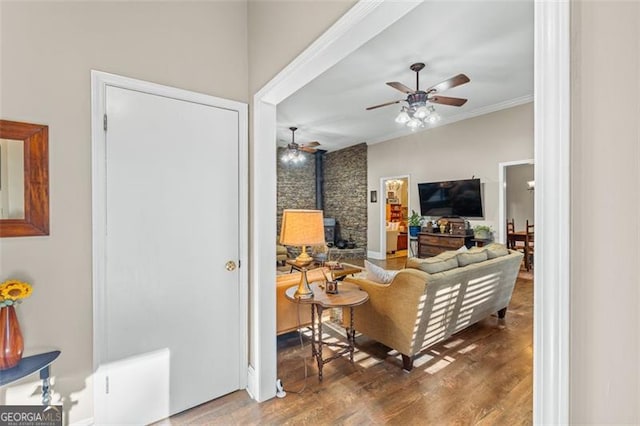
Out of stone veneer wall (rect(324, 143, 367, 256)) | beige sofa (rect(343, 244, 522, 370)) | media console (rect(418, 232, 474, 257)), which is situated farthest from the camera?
stone veneer wall (rect(324, 143, 367, 256))

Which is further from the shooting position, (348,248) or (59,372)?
(348,248)

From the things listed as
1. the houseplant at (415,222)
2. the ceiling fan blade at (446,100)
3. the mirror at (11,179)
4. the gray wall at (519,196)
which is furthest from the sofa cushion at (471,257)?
the gray wall at (519,196)

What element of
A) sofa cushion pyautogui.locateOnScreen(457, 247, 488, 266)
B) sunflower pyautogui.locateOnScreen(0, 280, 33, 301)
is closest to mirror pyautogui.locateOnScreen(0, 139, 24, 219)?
sunflower pyautogui.locateOnScreen(0, 280, 33, 301)

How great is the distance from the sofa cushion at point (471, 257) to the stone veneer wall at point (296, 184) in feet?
19.2

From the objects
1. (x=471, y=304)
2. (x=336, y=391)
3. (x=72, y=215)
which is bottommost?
(x=336, y=391)

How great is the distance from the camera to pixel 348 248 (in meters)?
8.39

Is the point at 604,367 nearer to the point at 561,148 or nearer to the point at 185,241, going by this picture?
the point at 561,148

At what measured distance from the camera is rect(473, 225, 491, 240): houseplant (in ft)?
17.8

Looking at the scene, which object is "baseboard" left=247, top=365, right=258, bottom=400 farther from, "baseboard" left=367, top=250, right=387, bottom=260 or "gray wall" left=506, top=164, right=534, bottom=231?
"gray wall" left=506, top=164, right=534, bottom=231

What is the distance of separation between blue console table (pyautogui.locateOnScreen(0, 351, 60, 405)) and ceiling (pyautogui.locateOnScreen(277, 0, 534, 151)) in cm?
349

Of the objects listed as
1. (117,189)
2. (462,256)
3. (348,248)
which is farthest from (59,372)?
(348,248)

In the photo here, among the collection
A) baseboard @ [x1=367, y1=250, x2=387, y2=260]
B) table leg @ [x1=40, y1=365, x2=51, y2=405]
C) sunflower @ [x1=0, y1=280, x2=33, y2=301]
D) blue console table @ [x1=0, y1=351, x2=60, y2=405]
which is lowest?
baseboard @ [x1=367, y1=250, x2=387, y2=260]

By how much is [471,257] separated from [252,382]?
7.37ft

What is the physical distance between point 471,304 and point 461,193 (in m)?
3.26
